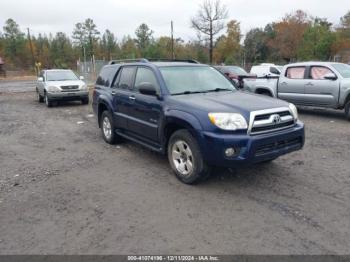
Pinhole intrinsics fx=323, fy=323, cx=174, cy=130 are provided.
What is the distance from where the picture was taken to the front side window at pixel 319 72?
379 inches

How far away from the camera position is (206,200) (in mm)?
4203

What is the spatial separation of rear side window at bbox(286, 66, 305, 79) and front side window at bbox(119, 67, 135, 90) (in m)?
6.32

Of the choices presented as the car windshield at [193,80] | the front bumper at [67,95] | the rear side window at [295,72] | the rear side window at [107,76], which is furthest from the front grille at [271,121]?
the front bumper at [67,95]

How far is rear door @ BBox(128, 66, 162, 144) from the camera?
5203 mm

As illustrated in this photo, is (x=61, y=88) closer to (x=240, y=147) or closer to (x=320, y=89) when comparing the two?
(x=320, y=89)

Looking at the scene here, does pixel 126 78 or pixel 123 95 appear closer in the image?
pixel 123 95

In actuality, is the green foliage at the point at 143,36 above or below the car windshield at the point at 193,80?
above

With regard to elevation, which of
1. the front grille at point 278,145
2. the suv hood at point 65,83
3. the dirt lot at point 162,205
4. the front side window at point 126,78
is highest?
the front side window at point 126,78

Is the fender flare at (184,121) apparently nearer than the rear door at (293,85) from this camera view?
Yes

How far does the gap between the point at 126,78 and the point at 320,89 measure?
6229mm

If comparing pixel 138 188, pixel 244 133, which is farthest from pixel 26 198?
pixel 244 133

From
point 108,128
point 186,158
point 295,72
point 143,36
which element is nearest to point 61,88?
point 108,128

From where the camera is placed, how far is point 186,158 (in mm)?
4703

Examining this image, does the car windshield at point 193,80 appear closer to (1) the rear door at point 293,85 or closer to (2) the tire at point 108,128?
(2) the tire at point 108,128
